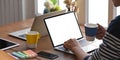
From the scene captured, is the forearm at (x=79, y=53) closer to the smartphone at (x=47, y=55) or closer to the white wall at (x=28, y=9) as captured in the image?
the smartphone at (x=47, y=55)

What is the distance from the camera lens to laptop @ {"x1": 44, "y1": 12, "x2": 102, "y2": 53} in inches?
72.7

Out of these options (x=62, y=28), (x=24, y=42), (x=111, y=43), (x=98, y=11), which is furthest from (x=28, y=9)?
(x=111, y=43)

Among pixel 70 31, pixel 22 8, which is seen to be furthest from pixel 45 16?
pixel 22 8

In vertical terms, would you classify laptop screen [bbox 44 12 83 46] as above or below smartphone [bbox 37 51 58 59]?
above

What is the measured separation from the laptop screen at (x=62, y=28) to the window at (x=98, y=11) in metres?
0.66

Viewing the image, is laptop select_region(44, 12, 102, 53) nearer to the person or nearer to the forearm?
the forearm

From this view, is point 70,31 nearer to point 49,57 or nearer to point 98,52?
point 49,57

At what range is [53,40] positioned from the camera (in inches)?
72.2

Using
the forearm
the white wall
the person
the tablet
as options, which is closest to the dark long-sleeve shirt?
the person

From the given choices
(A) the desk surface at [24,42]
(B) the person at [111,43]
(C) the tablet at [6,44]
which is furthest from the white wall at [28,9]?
(B) the person at [111,43]

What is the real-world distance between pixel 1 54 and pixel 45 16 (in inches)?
38.1

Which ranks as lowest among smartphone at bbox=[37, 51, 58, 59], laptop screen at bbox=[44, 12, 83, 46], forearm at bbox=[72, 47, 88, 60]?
smartphone at bbox=[37, 51, 58, 59]

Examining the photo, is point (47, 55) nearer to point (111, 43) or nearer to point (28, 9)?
point (111, 43)

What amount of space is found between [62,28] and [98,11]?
843 mm
